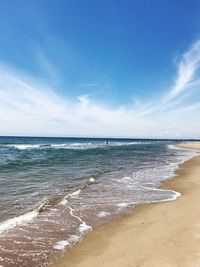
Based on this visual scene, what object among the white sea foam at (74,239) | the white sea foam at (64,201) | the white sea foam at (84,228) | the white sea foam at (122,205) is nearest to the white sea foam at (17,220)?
the white sea foam at (64,201)

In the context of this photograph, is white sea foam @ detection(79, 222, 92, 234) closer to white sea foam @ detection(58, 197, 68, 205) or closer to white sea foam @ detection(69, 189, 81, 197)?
white sea foam @ detection(58, 197, 68, 205)

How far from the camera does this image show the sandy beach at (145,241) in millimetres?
6730

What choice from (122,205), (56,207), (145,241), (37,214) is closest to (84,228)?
(145,241)

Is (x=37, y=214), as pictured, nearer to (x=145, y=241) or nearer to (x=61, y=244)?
(x=61, y=244)

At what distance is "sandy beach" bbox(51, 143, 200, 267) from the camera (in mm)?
6730

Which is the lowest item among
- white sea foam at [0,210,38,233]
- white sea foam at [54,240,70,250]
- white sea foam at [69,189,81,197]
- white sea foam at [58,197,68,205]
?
white sea foam at [54,240,70,250]

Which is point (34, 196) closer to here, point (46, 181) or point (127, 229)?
point (46, 181)

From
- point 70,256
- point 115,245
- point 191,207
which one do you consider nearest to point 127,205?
point 191,207

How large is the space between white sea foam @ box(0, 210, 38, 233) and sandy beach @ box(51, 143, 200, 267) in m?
2.72

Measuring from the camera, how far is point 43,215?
10.9 metres

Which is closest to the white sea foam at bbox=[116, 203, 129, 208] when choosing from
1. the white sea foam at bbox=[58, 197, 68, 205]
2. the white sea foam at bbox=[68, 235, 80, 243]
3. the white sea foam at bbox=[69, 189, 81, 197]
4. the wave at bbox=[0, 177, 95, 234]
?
the wave at bbox=[0, 177, 95, 234]

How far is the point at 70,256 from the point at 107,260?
1007 millimetres

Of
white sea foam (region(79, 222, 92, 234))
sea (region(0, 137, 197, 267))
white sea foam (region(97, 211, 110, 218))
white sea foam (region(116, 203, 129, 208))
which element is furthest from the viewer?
white sea foam (region(116, 203, 129, 208))

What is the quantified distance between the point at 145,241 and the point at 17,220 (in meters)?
4.77
